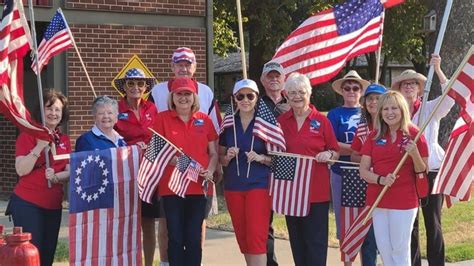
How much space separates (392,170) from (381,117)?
17.5 inches

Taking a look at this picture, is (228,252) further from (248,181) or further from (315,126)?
(315,126)

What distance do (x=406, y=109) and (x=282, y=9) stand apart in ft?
56.2

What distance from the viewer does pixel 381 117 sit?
6.22 m

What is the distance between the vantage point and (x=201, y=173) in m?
6.63

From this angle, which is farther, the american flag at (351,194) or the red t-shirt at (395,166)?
the american flag at (351,194)

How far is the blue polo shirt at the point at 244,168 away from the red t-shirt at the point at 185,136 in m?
0.23

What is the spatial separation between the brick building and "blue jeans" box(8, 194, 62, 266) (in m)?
5.34

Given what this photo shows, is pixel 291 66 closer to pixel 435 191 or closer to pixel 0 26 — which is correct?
pixel 435 191

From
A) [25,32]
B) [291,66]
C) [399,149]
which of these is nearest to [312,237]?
[399,149]

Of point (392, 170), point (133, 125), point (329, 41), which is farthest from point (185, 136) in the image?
point (329, 41)

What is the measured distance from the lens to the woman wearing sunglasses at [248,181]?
21.7 feet

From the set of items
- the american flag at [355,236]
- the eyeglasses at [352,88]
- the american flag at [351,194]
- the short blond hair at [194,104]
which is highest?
the eyeglasses at [352,88]

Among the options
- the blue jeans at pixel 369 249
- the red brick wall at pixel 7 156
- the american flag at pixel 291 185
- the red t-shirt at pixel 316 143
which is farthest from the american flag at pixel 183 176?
the red brick wall at pixel 7 156

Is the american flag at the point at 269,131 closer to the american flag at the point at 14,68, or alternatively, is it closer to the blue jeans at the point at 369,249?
Answer: the blue jeans at the point at 369,249
